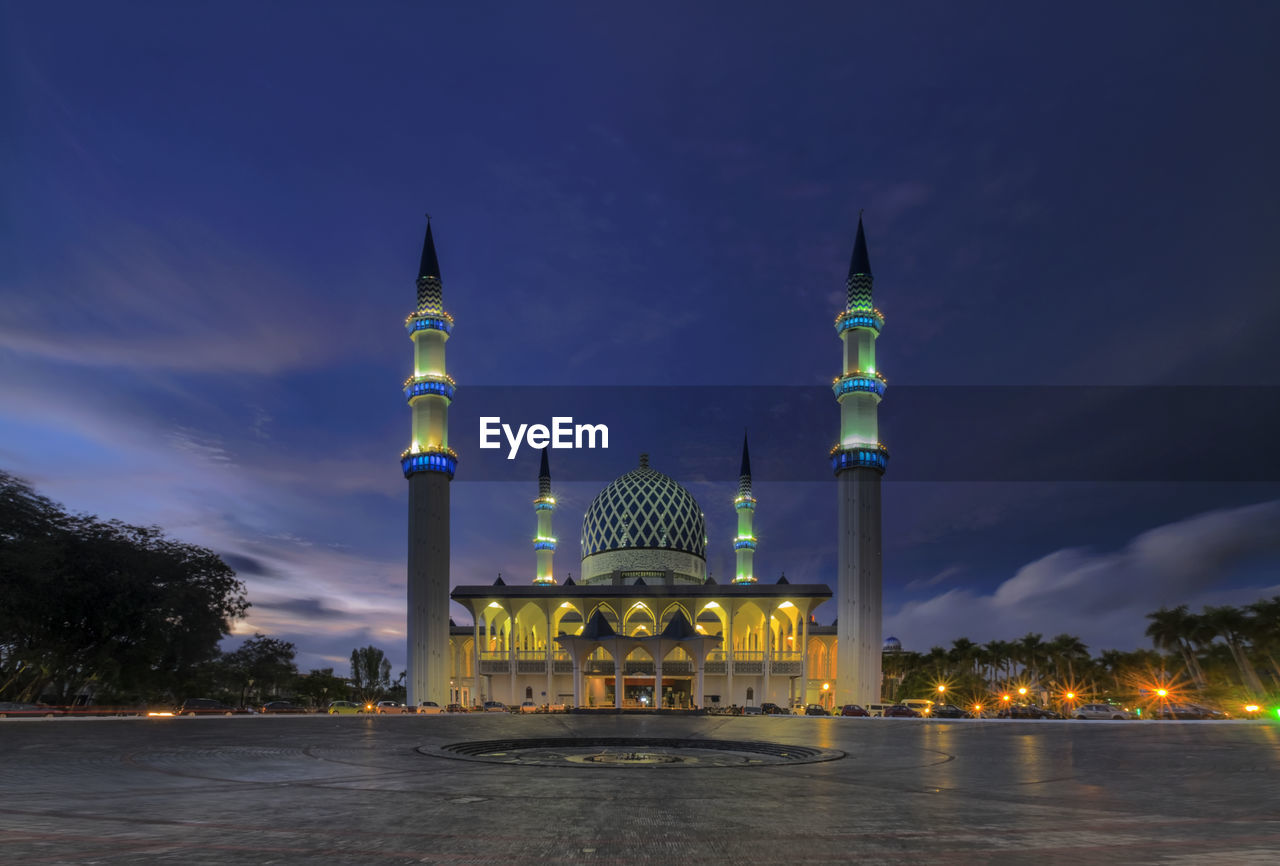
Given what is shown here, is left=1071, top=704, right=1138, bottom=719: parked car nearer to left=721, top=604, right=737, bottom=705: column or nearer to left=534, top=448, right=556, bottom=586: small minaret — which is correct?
left=721, top=604, right=737, bottom=705: column

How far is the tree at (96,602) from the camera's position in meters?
41.2

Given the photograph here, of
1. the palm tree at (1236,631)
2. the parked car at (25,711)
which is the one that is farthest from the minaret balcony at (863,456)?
the parked car at (25,711)

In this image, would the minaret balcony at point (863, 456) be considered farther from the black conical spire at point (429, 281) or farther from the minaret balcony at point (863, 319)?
the black conical spire at point (429, 281)

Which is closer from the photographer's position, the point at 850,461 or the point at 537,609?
the point at 850,461

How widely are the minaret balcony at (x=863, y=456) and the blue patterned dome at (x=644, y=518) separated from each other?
63.7ft

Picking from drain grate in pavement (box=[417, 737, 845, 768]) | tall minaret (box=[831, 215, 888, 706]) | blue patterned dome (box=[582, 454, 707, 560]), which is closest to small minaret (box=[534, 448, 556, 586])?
blue patterned dome (box=[582, 454, 707, 560])

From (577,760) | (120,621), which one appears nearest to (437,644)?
(120,621)

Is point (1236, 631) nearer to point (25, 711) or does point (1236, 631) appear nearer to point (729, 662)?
point (729, 662)

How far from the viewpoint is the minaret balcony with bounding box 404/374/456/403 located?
62250mm

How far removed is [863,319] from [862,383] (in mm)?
A: 4651

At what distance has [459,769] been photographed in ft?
61.4

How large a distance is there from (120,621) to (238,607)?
24.8 ft

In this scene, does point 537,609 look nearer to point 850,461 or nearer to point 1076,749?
point 850,461

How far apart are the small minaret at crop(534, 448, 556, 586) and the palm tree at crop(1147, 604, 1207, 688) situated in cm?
5209
